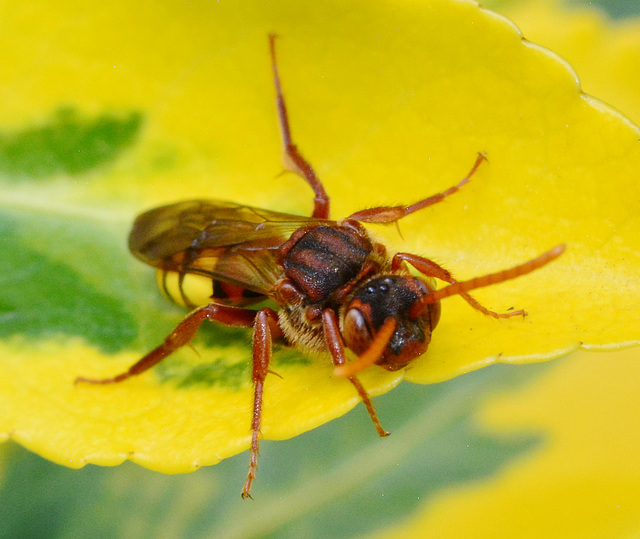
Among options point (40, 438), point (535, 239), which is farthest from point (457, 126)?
point (40, 438)

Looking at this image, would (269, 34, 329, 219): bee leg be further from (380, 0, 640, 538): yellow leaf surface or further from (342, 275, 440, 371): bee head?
(380, 0, 640, 538): yellow leaf surface

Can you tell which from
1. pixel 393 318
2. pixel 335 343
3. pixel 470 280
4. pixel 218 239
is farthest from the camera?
pixel 218 239

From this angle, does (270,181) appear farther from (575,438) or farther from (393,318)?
(575,438)

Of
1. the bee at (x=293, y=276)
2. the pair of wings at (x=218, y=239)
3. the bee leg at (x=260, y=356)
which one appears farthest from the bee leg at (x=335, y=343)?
the pair of wings at (x=218, y=239)

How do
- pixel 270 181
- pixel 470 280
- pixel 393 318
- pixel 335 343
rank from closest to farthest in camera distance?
pixel 470 280 → pixel 393 318 → pixel 335 343 → pixel 270 181

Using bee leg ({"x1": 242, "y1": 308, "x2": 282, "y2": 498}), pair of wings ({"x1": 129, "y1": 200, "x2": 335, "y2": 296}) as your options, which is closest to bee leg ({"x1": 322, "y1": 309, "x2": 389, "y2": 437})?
bee leg ({"x1": 242, "y1": 308, "x2": 282, "y2": 498})

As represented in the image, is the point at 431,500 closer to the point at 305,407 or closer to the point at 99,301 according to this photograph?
the point at 305,407

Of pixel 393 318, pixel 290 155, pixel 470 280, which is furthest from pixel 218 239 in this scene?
pixel 470 280
